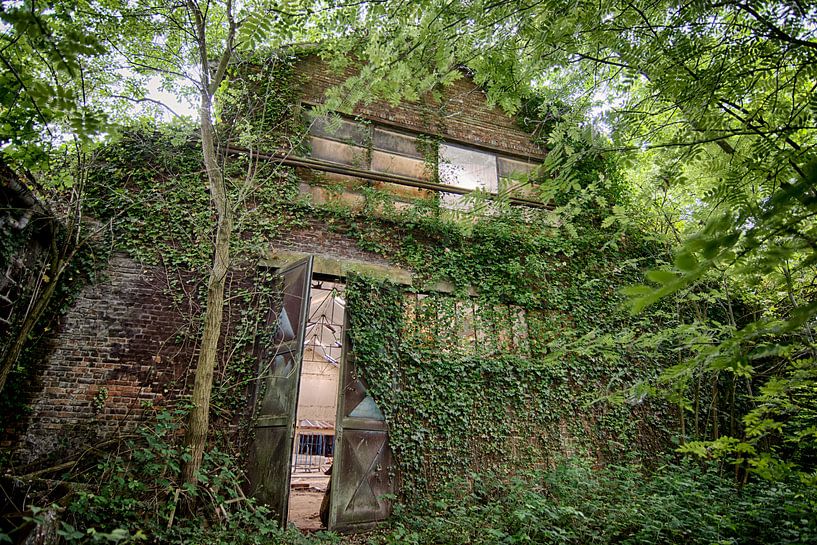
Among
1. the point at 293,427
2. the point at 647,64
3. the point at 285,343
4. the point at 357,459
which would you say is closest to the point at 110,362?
the point at 285,343

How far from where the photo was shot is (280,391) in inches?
203

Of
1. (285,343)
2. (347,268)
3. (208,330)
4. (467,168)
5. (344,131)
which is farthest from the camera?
(467,168)

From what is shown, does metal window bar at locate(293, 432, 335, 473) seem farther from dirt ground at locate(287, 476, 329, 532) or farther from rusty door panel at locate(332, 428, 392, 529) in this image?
rusty door panel at locate(332, 428, 392, 529)

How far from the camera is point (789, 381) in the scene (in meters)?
2.19

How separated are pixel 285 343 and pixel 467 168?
15.7ft

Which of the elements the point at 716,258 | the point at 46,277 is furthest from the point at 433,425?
the point at 716,258

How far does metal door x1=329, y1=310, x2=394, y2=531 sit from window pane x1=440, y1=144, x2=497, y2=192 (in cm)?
362

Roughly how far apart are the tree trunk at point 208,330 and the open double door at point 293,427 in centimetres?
77

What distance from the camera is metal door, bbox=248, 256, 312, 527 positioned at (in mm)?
4684

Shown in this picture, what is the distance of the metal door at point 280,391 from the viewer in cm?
468

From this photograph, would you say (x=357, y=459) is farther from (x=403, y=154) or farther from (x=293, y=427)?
(x=403, y=154)

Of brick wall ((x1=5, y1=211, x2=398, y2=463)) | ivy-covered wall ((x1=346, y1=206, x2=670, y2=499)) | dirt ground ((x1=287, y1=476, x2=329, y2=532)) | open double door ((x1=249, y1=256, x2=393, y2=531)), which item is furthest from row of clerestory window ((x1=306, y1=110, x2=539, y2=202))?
dirt ground ((x1=287, y1=476, x2=329, y2=532))

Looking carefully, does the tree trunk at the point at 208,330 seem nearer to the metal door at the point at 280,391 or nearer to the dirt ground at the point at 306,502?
the metal door at the point at 280,391

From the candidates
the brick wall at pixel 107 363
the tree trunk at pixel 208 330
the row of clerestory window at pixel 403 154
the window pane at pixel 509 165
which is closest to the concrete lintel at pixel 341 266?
the tree trunk at pixel 208 330
